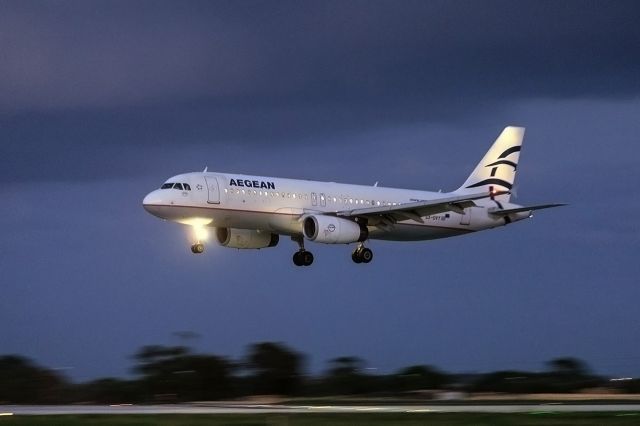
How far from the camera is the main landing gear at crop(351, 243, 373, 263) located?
71188 mm

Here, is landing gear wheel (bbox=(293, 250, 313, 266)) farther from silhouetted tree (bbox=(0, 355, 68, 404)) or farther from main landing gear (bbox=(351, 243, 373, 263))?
silhouetted tree (bbox=(0, 355, 68, 404))

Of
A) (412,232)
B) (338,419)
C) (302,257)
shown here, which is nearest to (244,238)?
(302,257)

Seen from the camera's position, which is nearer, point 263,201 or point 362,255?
point 263,201

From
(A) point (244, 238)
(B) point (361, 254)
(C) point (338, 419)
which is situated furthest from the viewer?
(B) point (361, 254)

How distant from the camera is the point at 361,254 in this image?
71250 millimetres

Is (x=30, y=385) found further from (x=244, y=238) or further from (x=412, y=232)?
(x=412, y=232)

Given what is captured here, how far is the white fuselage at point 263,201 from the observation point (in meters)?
64.0

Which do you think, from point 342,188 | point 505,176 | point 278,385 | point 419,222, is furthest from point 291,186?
point 505,176

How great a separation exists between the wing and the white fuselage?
1.13m

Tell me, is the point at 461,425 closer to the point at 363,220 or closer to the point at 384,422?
the point at 384,422

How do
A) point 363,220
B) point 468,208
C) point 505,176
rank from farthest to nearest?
1. point 505,176
2. point 468,208
3. point 363,220

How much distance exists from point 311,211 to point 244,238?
4.51 metres

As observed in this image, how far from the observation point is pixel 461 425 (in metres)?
36.9

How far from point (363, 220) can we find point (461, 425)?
33.4m
